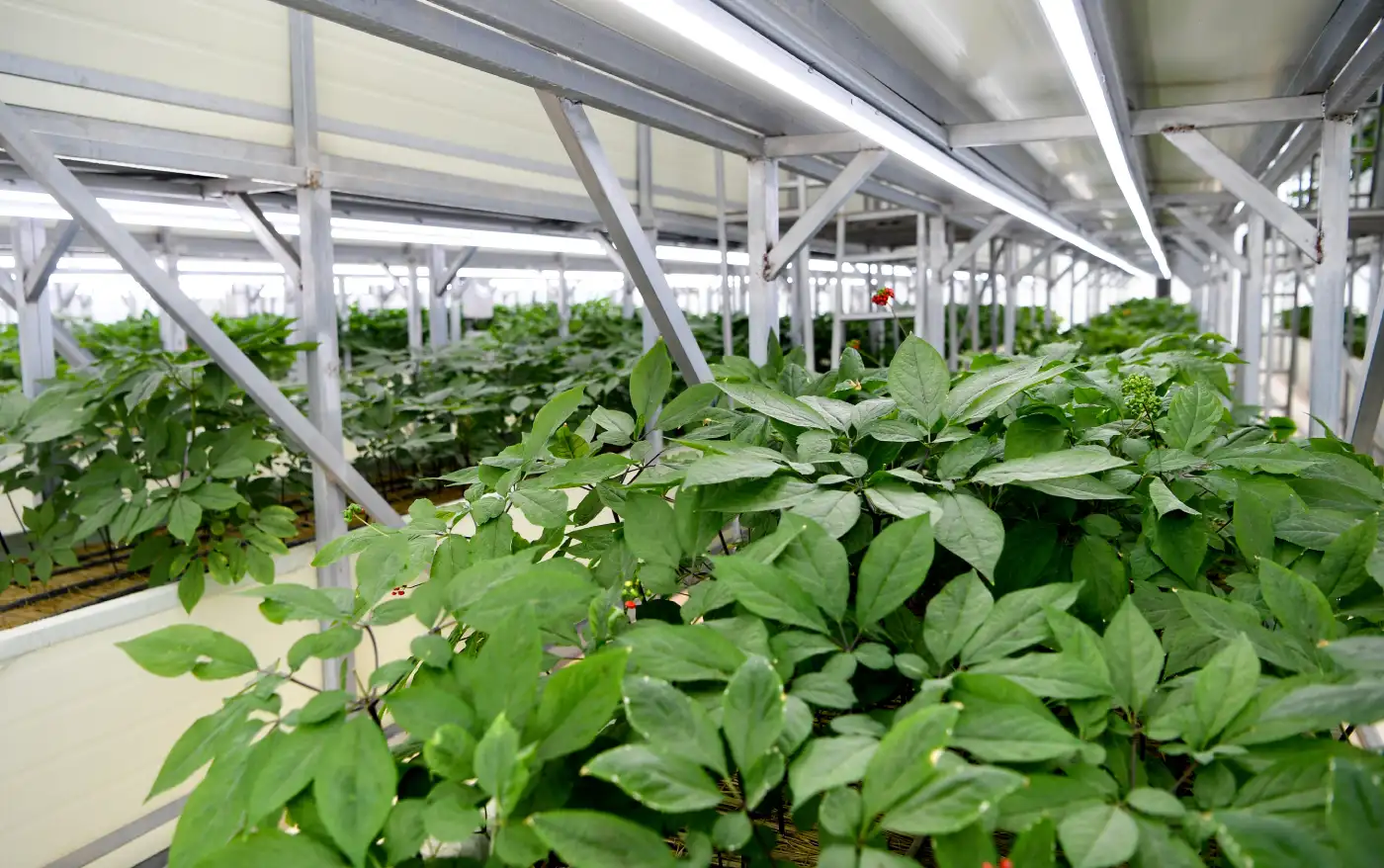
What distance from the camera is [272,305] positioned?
50.3 ft

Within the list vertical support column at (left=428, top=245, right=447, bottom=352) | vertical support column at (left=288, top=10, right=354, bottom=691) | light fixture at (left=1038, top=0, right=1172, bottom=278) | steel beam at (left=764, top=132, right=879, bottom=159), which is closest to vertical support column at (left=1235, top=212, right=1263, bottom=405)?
light fixture at (left=1038, top=0, right=1172, bottom=278)

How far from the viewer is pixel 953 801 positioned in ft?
1.52

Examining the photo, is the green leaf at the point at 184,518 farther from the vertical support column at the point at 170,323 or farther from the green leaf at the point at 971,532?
the vertical support column at the point at 170,323

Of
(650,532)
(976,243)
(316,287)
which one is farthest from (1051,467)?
(976,243)

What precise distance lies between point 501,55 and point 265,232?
167 centimetres

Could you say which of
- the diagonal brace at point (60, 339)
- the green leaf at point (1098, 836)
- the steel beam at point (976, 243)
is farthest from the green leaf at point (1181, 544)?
the steel beam at point (976, 243)

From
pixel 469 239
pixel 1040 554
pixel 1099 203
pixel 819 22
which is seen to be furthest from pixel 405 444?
pixel 1099 203

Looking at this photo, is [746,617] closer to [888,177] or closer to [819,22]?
[819,22]

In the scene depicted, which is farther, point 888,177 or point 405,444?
point 888,177

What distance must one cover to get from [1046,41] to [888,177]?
228 cm

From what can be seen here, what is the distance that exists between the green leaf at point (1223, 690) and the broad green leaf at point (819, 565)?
216mm

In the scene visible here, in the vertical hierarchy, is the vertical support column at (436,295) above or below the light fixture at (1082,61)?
below

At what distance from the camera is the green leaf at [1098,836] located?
443 millimetres

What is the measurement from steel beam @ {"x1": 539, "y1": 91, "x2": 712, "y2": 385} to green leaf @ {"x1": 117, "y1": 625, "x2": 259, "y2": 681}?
1.95m
